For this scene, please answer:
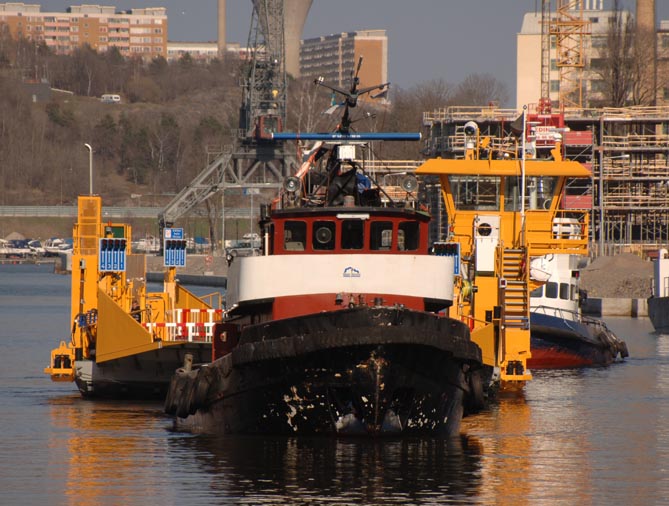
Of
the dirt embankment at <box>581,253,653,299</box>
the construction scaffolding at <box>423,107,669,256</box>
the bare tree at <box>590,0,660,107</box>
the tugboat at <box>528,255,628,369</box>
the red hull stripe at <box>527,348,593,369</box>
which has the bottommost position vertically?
the red hull stripe at <box>527,348,593,369</box>

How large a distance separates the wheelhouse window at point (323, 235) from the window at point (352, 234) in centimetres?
22

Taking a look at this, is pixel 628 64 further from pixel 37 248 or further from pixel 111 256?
pixel 111 256

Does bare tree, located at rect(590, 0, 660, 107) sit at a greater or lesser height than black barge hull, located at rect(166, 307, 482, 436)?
greater

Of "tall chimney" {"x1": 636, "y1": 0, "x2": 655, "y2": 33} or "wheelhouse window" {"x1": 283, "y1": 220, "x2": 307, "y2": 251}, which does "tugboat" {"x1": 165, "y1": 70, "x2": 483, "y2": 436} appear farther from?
"tall chimney" {"x1": 636, "y1": 0, "x2": 655, "y2": 33}

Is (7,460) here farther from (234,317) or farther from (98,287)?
(98,287)

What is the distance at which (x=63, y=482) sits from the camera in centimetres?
2577

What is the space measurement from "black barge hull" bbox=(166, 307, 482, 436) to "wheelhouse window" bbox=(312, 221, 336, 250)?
7.56 ft

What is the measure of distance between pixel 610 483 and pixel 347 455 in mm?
4855

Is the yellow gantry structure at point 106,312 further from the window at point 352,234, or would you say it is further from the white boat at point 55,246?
the white boat at point 55,246

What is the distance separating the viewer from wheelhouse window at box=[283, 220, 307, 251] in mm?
29359

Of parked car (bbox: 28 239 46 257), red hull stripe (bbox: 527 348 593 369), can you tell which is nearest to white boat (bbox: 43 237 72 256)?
parked car (bbox: 28 239 46 257)

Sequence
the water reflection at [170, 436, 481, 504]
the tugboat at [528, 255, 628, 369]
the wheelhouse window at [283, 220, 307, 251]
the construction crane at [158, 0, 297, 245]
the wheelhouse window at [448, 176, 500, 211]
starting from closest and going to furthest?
the water reflection at [170, 436, 481, 504]
the wheelhouse window at [283, 220, 307, 251]
the wheelhouse window at [448, 176, 500, 211]
the tugboat at [528, 255, 628, 369]
the construction crane at [158, 0, 297, 245]

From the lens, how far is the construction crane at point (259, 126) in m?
144

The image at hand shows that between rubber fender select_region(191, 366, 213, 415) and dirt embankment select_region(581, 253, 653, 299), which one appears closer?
rubber fender select_region(191, 366, 213, 415)
